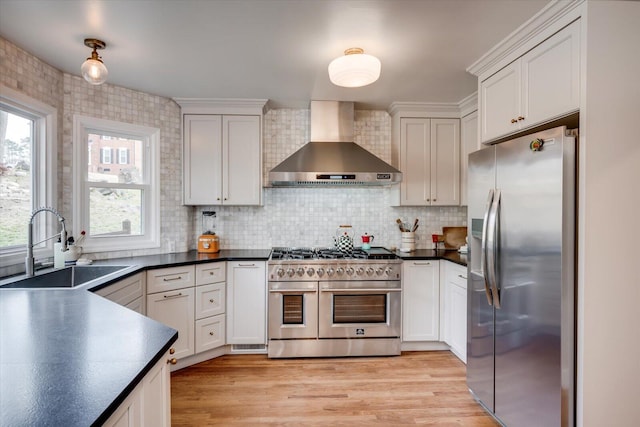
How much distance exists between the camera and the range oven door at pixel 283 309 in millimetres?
3133

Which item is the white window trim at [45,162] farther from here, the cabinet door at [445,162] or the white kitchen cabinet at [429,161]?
the cabinet door at [445,162]

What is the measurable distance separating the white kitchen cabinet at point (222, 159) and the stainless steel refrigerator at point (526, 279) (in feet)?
6.90

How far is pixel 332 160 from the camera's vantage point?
10.7 ft

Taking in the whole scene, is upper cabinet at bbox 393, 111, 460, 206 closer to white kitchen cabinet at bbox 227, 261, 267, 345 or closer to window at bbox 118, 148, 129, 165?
white kitchen cabinet at bbox 227, 261, 267, 345

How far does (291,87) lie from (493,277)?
2302 mm

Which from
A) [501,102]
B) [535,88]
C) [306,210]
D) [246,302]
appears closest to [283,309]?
[246,302]

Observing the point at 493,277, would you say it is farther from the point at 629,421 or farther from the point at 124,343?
the point at 124,343

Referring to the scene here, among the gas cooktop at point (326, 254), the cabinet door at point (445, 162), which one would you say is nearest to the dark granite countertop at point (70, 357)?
the gas cooktop at point (326, 254)

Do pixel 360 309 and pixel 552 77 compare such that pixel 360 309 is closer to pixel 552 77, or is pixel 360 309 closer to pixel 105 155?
pixel 552 77

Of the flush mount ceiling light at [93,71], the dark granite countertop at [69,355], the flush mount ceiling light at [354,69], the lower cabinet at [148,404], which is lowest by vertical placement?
the lower cabinet at [148,404]

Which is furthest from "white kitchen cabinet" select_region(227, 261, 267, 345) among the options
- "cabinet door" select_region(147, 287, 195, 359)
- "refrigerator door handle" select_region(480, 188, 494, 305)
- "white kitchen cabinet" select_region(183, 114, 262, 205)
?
"refrigerator door handle" select_region(480, 188, 494, 305)

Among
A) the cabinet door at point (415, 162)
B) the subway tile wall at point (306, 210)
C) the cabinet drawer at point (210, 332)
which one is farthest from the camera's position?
the subway tile wall at point (306, 210)

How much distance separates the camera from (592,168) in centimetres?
161

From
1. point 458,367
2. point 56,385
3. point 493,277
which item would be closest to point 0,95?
point 56,385
